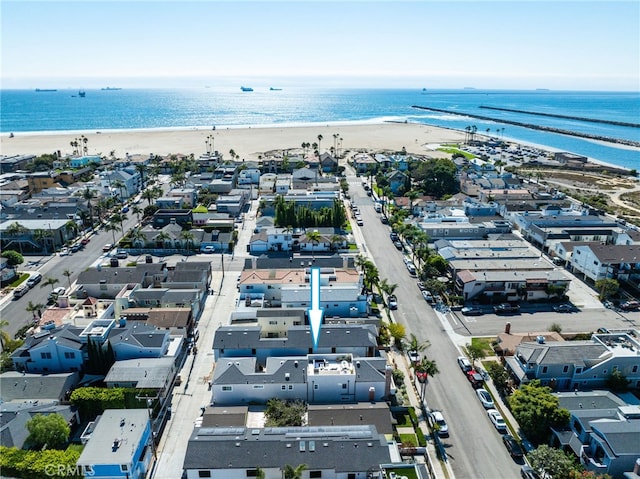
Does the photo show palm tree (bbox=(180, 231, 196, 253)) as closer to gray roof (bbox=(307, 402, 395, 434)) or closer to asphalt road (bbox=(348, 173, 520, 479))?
asphalt road (bbox=(348, 173, 520, 479))

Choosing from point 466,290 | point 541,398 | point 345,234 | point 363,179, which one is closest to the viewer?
point 541,398

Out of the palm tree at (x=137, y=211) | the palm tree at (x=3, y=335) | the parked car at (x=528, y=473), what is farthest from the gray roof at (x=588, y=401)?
the palm tree at (x=137, y=211)

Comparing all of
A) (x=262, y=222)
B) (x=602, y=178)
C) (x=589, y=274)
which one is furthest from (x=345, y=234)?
(x=602, y=178)

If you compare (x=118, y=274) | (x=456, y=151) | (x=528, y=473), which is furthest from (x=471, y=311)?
(x=456, y=151)

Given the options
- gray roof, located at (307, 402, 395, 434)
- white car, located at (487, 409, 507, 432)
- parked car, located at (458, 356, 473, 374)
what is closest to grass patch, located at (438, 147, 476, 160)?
parked car, located at (458, 356, 473, 374)

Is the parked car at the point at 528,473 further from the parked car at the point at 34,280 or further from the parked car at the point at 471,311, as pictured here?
the parked car at the point at 34,280

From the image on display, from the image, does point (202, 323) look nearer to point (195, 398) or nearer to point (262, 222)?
point (195, 398)
